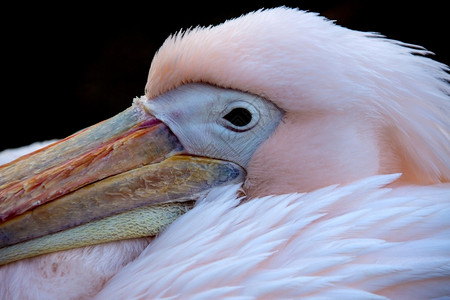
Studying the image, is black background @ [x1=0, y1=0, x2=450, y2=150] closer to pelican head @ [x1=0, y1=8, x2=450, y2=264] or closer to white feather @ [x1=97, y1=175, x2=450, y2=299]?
pelican head @ [x1=0, y1=8, x2=450, y2=264]

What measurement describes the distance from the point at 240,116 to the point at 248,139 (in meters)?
0.07

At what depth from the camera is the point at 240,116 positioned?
1.76 m

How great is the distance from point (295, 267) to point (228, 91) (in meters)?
0.58

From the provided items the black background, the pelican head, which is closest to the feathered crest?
the pelican head

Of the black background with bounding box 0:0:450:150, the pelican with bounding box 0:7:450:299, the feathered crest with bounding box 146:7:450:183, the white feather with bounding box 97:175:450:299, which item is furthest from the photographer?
the black background with bounding box 0:0:450:150

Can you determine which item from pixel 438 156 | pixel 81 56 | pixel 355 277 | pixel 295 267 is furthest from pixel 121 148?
pixel 81 56

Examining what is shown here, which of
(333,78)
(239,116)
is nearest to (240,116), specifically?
(239,116)

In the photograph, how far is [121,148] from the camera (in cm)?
177

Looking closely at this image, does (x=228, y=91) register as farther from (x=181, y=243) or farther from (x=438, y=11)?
(x=438, y=11)

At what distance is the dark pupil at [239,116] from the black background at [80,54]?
7.57ft

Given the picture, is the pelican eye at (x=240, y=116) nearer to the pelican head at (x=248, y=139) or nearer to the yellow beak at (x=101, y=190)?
the pelican head at (x=248, y=139)

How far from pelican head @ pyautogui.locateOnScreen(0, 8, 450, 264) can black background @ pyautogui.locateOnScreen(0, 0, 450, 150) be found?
2.26 meters

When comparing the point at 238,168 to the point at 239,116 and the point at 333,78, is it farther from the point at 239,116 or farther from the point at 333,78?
the point at 333,78

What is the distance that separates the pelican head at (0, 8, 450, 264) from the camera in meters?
1.69
